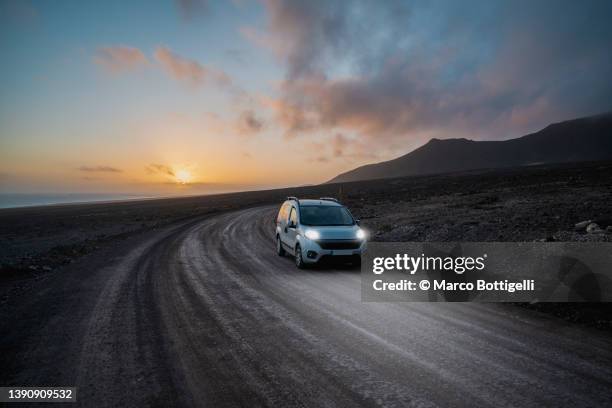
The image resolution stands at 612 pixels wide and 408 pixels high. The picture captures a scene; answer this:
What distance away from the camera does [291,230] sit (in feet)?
39.6

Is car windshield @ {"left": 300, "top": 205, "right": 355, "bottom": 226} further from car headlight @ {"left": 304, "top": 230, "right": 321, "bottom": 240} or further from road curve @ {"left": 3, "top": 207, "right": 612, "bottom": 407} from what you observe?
road curve @ {"left": 3, "top": 207, "right": 612, "bottom": 407}

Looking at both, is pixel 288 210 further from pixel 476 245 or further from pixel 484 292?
pixel 484 292

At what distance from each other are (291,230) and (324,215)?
4.08 feet

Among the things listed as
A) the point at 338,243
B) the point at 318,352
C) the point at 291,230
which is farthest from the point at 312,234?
the point at 318,352

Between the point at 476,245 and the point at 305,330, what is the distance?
26.9 feet

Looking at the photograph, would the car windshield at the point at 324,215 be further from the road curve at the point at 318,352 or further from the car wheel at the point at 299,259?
the road curve at the point at 318,352

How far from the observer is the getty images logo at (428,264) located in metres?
9.59

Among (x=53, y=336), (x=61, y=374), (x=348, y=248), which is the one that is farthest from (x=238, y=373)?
(x=348, y=248)

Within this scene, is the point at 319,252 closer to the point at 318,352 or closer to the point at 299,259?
the point at 299,259

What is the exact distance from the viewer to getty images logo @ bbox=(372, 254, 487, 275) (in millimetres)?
9594

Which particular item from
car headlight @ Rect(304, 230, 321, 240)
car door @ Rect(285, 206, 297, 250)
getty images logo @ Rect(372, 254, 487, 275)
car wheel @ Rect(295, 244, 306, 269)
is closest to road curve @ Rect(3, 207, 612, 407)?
car wheel @ Rect(295, 244, 306, 269)

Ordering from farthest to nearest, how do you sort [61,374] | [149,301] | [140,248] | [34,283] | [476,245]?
[140,248]
[476,245]
[34,283]
[149,301]
[61,374]

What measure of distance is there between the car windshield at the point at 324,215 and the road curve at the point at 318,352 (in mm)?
3654

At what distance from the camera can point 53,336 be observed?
19.3ft
